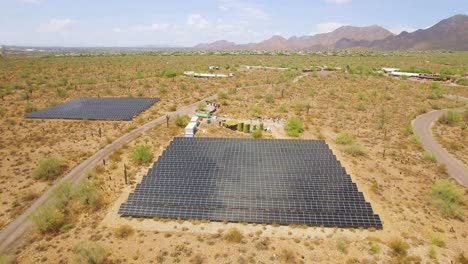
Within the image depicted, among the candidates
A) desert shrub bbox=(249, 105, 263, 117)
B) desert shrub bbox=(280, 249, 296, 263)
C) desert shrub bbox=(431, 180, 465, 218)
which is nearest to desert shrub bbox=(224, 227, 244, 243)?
desert shrub bbox=(280, 249, 296, 263)

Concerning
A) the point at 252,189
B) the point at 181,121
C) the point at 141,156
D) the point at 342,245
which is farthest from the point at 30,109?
the point at 342,245

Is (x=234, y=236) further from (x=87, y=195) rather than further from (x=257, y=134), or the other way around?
(x=257, y=134)

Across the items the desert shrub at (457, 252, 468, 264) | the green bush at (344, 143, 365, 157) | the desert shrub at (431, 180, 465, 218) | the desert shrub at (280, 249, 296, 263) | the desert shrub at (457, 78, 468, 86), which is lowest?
the desert shrub at (280, 249, 296, 263)

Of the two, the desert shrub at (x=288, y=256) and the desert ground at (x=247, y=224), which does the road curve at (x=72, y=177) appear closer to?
the desert ground at (x=247, y=224)

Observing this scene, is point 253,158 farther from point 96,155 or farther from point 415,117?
point 415,117

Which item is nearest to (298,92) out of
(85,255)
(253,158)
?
(253,158)

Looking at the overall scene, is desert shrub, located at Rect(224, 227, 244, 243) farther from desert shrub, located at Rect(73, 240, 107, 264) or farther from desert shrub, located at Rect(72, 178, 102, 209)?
desert shrub, located at Rect(72, 178, 102, 209)

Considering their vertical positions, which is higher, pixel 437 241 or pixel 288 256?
pixel 437 241
